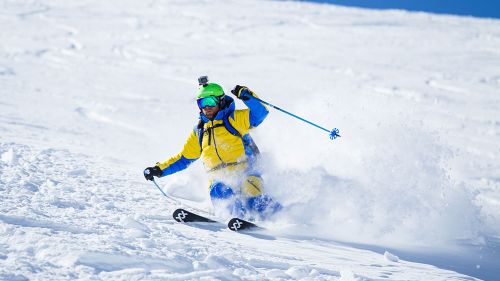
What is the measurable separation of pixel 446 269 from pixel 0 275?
3.26 meters

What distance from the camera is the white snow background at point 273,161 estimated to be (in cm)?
358

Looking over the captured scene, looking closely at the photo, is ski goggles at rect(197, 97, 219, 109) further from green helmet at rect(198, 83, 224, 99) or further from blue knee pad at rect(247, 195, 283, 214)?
blue knee pad at rect(247, 195, 283, 214)

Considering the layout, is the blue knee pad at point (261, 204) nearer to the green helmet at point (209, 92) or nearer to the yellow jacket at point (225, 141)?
the yellow jacket at point (225, 141)

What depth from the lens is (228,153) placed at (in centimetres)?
556

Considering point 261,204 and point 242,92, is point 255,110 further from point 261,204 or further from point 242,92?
point 261,204

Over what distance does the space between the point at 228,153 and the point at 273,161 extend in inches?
43.8

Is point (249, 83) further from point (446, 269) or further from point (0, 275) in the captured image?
point (0, 275)

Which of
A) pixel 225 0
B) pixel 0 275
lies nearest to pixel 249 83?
pixel 0 275

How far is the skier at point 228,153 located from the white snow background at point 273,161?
1.12ft

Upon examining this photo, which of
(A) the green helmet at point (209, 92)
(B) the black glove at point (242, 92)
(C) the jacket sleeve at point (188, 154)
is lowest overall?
(C) the jacket sleeve at point (188, 154)

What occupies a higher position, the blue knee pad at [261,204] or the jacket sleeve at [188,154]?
the jacket sleeve at [188,154]

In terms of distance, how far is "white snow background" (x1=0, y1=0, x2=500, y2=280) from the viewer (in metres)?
3.58

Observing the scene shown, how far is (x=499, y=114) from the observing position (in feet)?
39.3

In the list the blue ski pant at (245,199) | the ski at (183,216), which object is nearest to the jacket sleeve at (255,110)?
the blue ski pant at (245,199)
